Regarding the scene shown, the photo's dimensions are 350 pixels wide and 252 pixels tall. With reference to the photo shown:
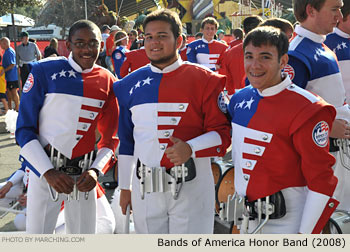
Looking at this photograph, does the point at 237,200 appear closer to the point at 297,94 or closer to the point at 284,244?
the point at 284,244

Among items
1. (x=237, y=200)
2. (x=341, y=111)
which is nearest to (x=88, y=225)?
(x=237, y=200)

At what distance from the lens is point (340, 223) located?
3510mm

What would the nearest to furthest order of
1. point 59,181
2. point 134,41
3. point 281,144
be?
point 281,144
point 59,181
point 134,41

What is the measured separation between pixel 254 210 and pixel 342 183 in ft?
4.78

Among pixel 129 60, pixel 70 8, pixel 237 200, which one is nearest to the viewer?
pixel 237 200

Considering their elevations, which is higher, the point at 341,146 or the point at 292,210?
the point at 341,146

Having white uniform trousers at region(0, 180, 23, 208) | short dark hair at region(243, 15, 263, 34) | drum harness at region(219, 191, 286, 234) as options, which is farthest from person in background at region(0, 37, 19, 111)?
drum harness at region(219, 191, 286, 234)

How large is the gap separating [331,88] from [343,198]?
1.10 m

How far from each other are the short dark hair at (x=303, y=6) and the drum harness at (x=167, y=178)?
52.9 inches

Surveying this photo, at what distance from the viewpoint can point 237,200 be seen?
2.51 meters

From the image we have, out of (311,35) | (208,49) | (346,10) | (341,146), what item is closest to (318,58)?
(311,35)

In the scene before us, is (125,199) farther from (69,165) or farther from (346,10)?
(346,10)

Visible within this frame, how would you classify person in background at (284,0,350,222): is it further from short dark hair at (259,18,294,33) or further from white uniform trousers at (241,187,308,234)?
white uniform trousers at (241,187,308,234)

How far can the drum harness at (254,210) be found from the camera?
2.36 meters
